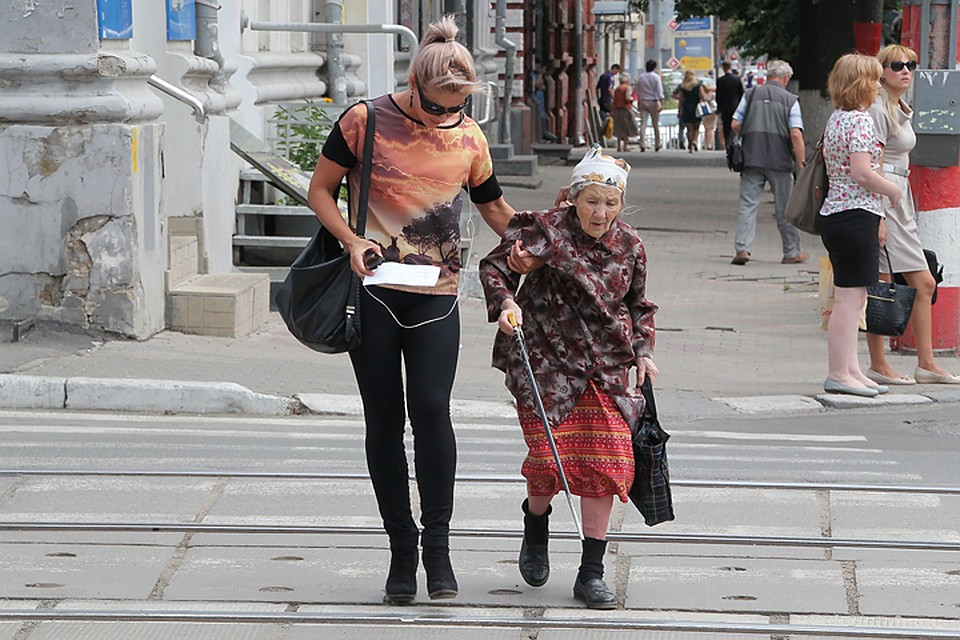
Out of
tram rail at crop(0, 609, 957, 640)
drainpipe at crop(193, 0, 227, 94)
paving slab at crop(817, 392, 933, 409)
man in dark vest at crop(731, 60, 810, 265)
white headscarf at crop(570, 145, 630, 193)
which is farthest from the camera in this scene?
man in dark vest at crop(731, 60, 810, 265)

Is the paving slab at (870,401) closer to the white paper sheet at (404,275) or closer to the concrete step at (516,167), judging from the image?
the white paper sheet at (404,275)

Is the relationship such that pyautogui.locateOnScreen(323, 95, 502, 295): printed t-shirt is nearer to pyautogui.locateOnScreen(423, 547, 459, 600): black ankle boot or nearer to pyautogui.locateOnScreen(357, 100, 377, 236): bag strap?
pyautogui.locateOnScreen(357, 100, 377, 236): bag strap

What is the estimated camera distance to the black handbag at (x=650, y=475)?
4.98 metres

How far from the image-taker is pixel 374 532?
589 centimetres

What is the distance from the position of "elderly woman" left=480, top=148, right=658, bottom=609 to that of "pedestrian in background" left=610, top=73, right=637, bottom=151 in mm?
33962

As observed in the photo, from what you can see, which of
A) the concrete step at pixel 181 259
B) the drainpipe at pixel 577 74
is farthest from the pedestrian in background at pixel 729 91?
the concrete step at pixel 181 259

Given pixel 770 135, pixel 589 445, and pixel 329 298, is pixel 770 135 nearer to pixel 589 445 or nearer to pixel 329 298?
pixel 589 445

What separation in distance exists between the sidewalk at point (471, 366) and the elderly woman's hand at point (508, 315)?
779 millimetres

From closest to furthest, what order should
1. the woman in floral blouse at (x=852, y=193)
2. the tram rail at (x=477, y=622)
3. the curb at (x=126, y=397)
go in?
1. the tram rail at (x=477, y=622)
2. the curb at (x=126, y=397)
3. the woman in floral blouse at (x=852, y=193)

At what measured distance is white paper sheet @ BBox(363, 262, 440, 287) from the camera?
4793 mm

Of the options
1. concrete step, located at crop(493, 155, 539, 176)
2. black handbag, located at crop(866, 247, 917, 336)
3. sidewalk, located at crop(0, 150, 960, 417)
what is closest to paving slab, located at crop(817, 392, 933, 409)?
sidewalk, located at crop(0, 150, 960, 417)

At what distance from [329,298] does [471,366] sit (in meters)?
5.52

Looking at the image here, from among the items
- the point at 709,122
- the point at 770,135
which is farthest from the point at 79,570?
the point at 709,122

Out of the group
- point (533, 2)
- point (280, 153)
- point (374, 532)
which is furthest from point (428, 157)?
point (533, 2)
